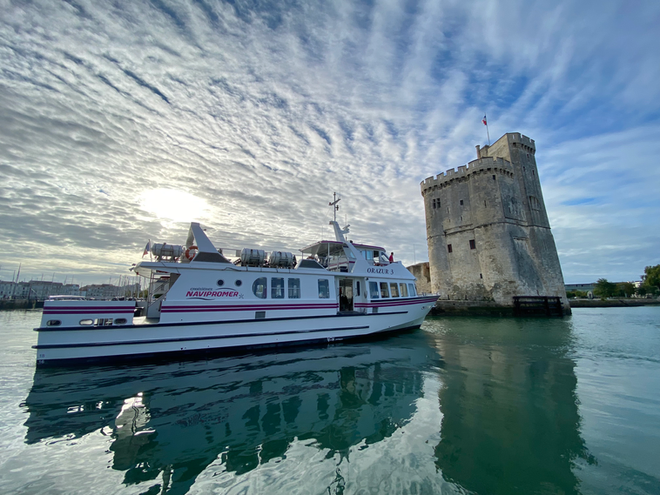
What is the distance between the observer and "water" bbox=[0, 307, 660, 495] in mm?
3320

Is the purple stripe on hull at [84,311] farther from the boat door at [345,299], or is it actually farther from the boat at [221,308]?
the boat door at [345,299]

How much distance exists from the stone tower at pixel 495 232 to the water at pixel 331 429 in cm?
2385

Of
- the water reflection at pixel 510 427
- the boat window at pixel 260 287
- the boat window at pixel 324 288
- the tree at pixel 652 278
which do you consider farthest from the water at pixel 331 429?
the tree at pixel 652 278

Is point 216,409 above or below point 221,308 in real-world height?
below

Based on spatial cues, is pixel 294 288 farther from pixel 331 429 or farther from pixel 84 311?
pixel 331 429

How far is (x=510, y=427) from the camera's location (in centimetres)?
452

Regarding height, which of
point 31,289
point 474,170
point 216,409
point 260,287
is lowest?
point 216,409

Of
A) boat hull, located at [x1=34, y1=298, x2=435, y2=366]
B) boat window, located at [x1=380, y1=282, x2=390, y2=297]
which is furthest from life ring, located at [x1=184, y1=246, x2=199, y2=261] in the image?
boat window, located at [x1=380, y1=282, x2=390, y2=297]

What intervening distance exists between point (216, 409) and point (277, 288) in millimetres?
5935

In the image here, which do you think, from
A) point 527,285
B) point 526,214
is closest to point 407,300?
point 527,285

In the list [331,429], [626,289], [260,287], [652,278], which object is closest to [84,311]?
[260,287]

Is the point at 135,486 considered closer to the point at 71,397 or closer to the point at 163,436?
the point at 163,436

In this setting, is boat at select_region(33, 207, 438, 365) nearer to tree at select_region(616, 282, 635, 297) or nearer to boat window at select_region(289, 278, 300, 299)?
boat window at select_region(289, 278, 300, 299)

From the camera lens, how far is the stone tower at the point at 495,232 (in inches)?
1190
